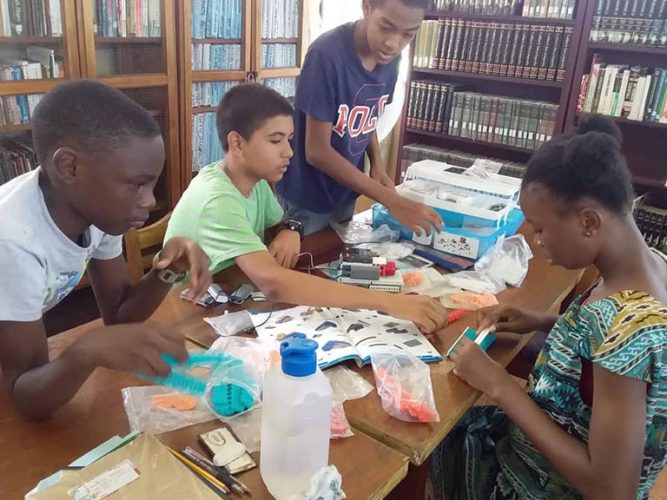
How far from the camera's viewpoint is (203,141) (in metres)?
Result: 3.15

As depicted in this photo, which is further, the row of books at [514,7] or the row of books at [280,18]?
the row of books at [280,18]

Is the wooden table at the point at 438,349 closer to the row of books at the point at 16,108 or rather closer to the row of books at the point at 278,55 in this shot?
the row of books at the point at 16,108

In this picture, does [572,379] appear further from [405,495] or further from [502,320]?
[405,495]

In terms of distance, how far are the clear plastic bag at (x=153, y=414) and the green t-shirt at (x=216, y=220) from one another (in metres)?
0.38

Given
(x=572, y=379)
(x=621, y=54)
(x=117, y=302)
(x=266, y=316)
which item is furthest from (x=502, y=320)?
(x=621, y=54)

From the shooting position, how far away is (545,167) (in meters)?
1.06

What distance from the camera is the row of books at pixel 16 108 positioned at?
7.66 ft

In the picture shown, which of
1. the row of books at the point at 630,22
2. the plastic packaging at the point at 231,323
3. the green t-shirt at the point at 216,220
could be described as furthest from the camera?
the row of books at the point at 630,22

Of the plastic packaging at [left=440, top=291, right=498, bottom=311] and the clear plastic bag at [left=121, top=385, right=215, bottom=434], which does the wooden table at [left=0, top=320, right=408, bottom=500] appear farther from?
the plastic packaging at [left=440, top=291, right=498, bottom=311]

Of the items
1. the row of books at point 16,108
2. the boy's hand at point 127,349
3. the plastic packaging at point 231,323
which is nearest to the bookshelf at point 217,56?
the row of books at point 16,108

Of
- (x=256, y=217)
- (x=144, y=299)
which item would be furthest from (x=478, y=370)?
(x=256, y=217)

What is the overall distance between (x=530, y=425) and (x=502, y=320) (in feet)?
1.08

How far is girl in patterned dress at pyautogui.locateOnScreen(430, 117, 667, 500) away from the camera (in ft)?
2.96

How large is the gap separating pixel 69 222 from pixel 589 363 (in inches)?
36.7
